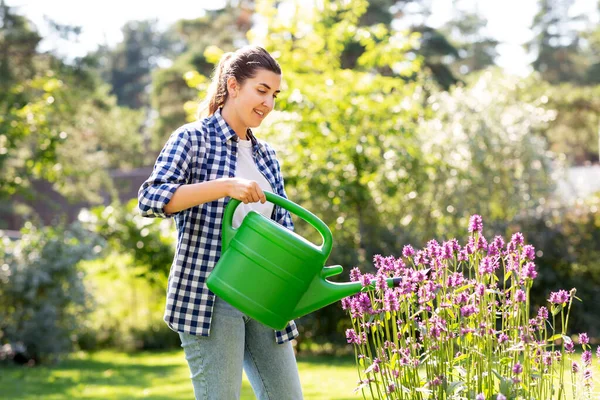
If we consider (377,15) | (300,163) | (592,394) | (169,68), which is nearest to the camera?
(592,394)

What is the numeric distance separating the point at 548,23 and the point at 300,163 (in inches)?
1070

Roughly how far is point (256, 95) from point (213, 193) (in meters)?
0.38

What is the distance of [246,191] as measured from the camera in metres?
2.02

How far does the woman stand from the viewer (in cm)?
218

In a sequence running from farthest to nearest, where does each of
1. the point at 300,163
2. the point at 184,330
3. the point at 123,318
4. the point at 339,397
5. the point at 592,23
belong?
the point at 592,23
the point at 123,318
the point at 300,163
the point at 339,397
the point at 184,330

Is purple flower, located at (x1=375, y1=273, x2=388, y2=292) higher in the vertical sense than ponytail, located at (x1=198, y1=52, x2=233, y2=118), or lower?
lower

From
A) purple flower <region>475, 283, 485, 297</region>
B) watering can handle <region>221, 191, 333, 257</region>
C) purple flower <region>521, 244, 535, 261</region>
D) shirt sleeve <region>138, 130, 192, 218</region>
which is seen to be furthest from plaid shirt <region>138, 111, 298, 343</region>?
purple flower <region>521, 244, 535, 261</region>

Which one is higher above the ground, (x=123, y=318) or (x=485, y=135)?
(x=485, y=135)

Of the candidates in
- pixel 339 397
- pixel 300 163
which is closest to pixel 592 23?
pixel 300 163

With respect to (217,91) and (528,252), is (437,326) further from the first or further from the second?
(217,91)

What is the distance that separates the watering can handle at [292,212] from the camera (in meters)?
2.11

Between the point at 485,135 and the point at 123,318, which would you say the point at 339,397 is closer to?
the point at 123,318

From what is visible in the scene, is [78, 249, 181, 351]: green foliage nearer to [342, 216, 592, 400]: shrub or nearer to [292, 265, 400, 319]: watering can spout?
[342, 216, 592, 400]: shrub

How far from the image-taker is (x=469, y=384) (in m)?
2.32
